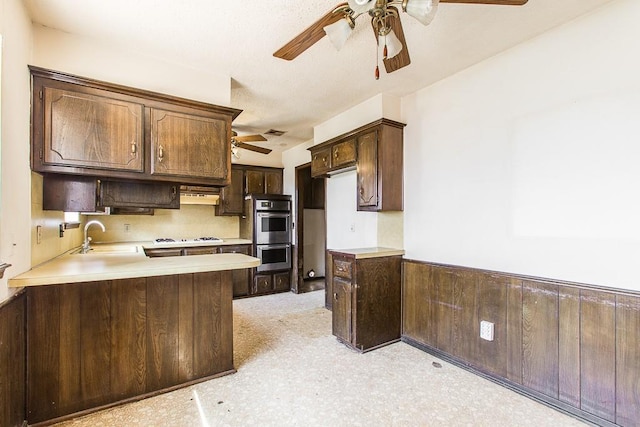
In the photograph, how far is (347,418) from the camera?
6.04 ft

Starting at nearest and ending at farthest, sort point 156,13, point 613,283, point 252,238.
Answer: point 613,283 → point 156,13 → point 252,238

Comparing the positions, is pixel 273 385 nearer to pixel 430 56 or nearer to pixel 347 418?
pixel 347 418

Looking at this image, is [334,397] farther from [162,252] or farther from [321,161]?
[162,252]

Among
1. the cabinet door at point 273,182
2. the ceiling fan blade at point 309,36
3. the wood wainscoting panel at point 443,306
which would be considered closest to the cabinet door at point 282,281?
the cabinet door at point 273,182

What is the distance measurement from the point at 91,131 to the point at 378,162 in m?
2.43

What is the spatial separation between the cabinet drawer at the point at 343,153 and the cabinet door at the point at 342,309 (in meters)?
1.36

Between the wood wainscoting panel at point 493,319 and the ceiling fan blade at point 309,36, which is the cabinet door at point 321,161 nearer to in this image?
the ceiling fan blade at point 309,36

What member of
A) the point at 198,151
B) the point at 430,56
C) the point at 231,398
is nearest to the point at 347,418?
the point at 231,398

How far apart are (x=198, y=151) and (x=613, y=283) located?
3.05m

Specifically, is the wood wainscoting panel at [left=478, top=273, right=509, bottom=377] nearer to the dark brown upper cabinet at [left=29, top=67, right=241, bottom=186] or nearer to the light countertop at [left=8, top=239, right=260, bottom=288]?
the light countertop at [left=8, top=239, right=260, bottom=288]

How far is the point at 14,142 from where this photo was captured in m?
1.66

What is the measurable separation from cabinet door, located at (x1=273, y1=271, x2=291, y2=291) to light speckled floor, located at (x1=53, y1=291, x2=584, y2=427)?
212 centimetres

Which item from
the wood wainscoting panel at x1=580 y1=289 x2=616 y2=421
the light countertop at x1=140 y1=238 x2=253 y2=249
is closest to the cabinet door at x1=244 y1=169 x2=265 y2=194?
the light countertop at x1=140 y1=238 x2=253 y2=249

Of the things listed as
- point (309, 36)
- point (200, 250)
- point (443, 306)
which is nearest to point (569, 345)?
point (443, 306)
